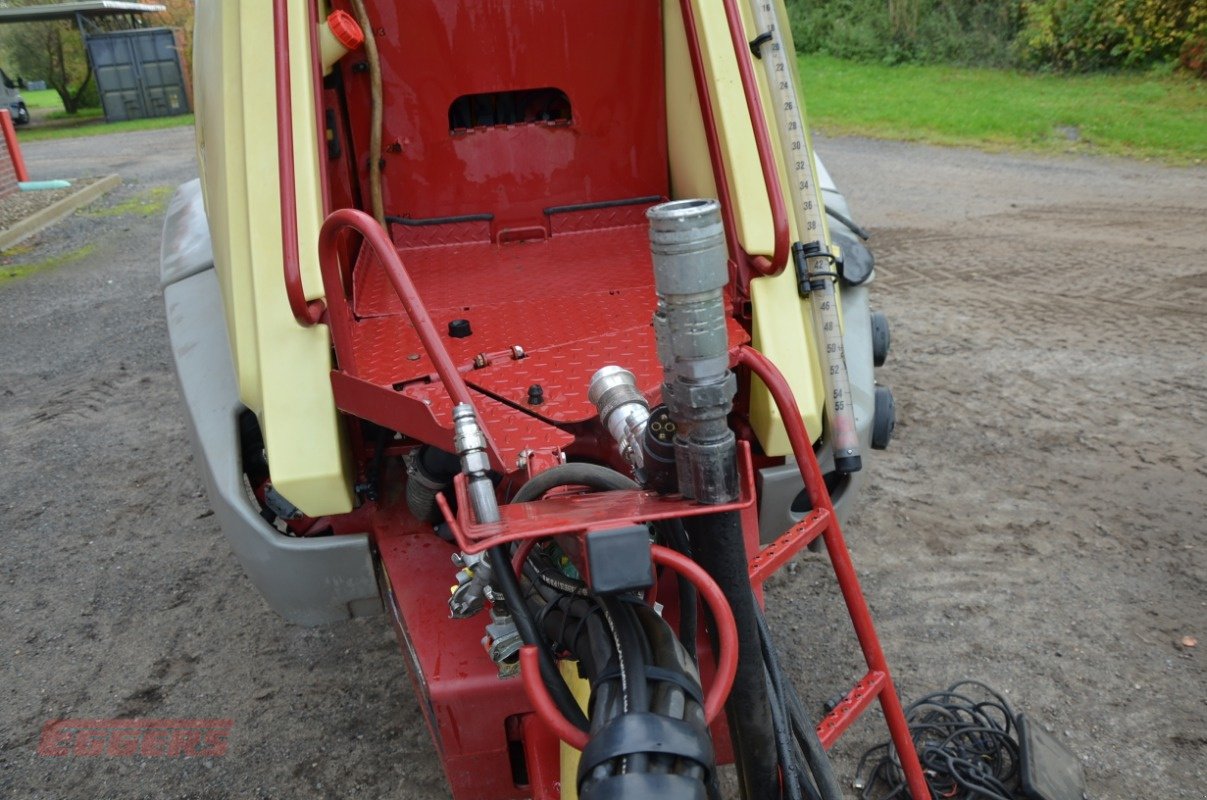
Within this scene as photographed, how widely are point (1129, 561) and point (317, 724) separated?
103 inches

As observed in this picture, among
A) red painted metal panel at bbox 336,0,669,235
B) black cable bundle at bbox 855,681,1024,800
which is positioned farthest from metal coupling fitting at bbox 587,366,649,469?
red painted metal panel at bbox 336,0,669,235

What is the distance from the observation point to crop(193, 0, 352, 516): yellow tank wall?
2.13 meters

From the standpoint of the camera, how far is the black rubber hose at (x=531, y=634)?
54.6 inches

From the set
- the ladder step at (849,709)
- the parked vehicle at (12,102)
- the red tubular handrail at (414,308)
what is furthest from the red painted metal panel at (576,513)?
the parked vehicle at (12,102)

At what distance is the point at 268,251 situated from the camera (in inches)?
90.0

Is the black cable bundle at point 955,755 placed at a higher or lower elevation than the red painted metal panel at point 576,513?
lower

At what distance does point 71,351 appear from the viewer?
19.4 ft

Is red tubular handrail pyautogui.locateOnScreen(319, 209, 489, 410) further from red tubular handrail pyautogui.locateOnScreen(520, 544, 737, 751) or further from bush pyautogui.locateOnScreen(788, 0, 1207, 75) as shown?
bush pyautogui.locateOnScreen(788, 0, 1207, 75)

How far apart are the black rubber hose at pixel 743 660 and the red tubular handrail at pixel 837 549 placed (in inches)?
14.4

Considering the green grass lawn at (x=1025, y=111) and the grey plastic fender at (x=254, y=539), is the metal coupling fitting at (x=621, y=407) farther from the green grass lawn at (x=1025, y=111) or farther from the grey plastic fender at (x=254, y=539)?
the green grass lawn at (x=1025, y=111)

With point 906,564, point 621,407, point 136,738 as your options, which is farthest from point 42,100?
point 621,407

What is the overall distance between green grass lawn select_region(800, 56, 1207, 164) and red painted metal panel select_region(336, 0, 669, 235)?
765cm

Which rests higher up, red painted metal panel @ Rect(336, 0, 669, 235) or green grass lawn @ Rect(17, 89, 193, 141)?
red painted metal panel @ Rect(336, 0, 669, 235)

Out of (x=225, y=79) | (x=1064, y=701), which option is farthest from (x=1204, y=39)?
(x=225, y=79)
